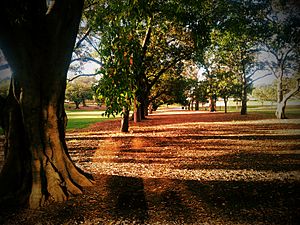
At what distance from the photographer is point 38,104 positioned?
5777 millimetres

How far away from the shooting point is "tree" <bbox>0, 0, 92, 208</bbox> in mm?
5418

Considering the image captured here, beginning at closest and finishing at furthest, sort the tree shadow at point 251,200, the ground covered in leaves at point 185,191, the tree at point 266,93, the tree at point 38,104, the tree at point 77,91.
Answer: the tree shadow at point 251,200 → the ground covered in leaves at point 185,191 → the tree at point 38,104 → the tree at point 266,93 → the tree at point 77,91

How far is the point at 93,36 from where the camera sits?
24.4 meters

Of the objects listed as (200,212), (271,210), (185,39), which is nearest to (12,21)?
(200,212)

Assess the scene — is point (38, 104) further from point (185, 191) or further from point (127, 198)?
point (185, 191)

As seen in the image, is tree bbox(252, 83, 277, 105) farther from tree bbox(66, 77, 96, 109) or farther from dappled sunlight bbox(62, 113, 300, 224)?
dappled sunlight bbox(62, 113, 300, 224)

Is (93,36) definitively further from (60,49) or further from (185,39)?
(60,49)

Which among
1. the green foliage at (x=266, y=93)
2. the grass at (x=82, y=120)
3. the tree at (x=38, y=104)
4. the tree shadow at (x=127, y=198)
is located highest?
the green foliage at (x=266, y=93)

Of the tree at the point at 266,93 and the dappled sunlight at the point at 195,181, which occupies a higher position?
the tree at the point at 266,93

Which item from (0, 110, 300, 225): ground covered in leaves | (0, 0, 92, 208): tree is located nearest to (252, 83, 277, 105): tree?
(0, 110, 300, 225): ground covered in leaves

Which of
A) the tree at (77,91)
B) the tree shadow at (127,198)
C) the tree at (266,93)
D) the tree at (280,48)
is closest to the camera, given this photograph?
the tree shadow at (127,198)

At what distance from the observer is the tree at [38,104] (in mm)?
5418

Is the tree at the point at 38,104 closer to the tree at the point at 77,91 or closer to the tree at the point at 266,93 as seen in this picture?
the tree at the point at 266,93

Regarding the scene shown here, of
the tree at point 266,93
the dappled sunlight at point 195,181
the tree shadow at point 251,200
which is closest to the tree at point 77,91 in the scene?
the tree at point 266,93
